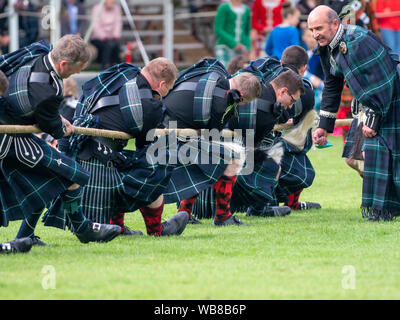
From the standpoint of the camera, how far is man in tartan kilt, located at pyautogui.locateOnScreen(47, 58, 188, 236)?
6.24 metres

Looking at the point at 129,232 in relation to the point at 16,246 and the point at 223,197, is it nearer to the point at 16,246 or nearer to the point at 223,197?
the point at 223,197

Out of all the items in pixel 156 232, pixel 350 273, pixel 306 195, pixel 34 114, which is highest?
pixel 34 114

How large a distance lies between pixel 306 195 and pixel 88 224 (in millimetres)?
3685

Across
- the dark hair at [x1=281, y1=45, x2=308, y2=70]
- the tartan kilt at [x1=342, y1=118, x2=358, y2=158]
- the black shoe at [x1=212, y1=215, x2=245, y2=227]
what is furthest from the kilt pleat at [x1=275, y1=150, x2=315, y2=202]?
the black shoe at [x1=212, y1=215, x2=245, y2=227]

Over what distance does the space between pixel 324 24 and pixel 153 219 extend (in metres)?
1.90

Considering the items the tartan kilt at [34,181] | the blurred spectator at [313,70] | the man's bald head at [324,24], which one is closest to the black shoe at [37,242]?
the tartan kilt at [34,181]

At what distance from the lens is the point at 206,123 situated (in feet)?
22.1

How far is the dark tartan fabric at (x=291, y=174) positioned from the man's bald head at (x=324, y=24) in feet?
4.31

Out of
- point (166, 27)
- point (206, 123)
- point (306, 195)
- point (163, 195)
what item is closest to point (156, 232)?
point (163, 195)

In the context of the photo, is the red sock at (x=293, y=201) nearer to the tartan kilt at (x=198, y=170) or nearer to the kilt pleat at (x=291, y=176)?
the kilt pleat at (x=291, y=176)

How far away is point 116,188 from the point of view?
6.29m

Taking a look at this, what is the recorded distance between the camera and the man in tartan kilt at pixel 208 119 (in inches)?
262

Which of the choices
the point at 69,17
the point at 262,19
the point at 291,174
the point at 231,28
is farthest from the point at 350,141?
the point at 69,17

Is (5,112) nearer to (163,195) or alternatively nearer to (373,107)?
(163,195)
